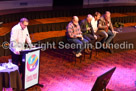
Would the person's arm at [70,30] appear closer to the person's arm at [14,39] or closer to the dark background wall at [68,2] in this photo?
the person's arm at [14,39]

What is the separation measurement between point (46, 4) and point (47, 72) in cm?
489

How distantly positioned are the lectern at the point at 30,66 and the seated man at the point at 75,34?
1.78 meters

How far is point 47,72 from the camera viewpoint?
20.4ft

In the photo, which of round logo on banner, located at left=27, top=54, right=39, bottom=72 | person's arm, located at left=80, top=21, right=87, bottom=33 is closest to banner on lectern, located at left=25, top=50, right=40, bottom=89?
round logo on banner, located at left=27, top=54, right=39, bottom=72

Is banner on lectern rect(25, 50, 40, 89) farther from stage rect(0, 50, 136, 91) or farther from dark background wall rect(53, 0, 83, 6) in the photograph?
dark background wall rect(53, 0, 83, 6)

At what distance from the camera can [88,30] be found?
726 centimetres

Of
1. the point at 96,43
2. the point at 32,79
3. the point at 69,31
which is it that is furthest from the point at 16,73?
the point at 96,43

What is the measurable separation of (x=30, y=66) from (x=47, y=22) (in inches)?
147

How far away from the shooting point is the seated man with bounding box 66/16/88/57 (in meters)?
6.59

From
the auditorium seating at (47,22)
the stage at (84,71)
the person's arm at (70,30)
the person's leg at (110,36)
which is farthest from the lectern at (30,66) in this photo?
the person's leg at (110,36)

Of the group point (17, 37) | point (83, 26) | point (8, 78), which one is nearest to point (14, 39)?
point (17, 37)

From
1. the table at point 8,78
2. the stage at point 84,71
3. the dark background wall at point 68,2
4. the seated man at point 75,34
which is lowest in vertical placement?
the stage at point 84,71

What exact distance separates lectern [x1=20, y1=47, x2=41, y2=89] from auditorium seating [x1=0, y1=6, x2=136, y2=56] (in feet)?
6.78

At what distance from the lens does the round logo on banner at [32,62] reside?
4.91m
